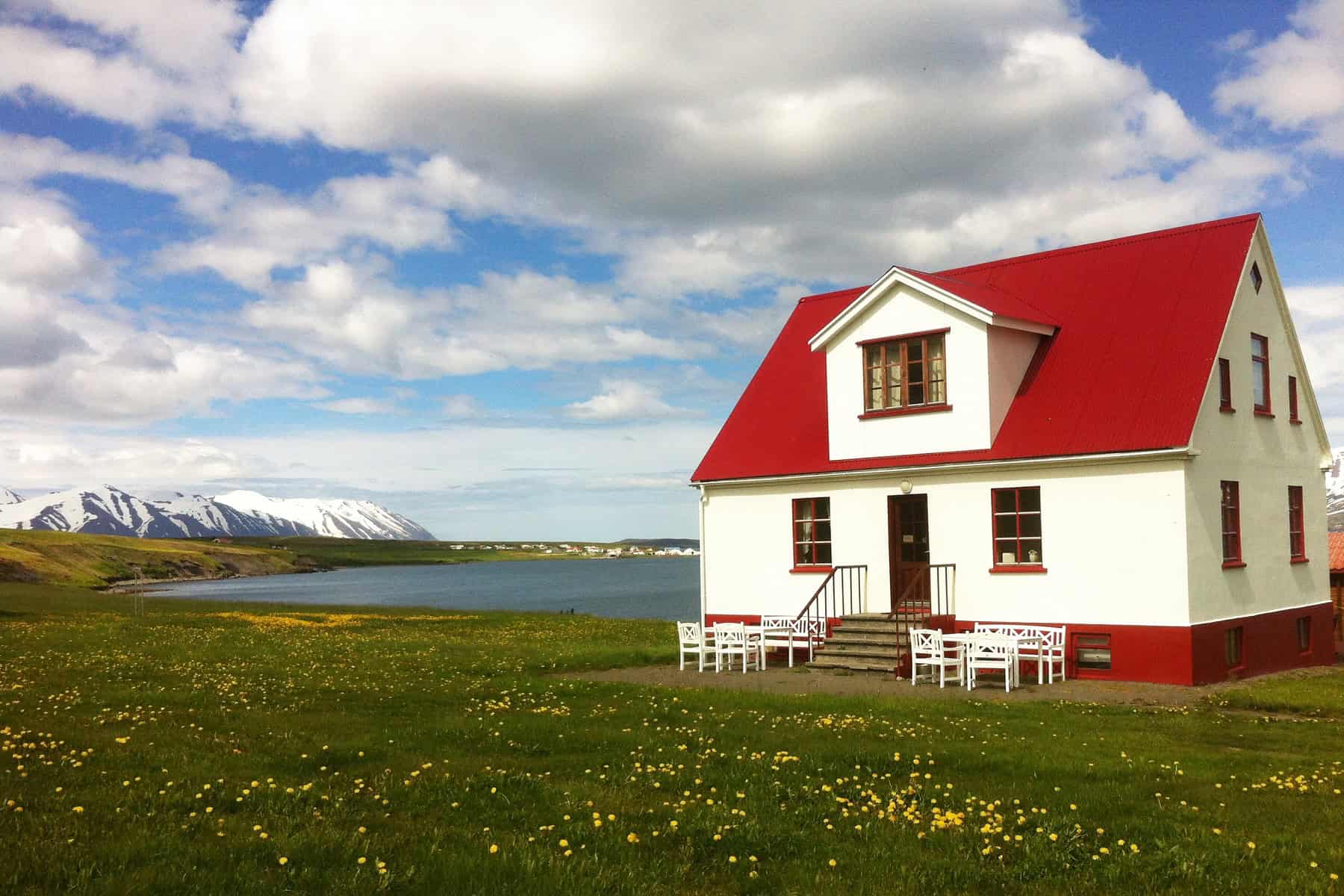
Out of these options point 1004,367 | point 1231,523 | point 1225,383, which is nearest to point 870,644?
point 1004,367

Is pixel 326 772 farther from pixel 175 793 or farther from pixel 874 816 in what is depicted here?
pixel 874 816

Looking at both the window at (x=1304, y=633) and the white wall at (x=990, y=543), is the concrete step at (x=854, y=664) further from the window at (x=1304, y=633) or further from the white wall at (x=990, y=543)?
the window at (x=1304, y=633)

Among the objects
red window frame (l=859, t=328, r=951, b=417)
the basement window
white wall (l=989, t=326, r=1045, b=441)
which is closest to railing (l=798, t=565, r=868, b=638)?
red window frame (l=859, t=328, r=951, b=417)

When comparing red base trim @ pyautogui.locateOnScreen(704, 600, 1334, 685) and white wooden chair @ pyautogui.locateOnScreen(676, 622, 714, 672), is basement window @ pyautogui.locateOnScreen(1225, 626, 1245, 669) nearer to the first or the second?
red base trim @ pyautogui.locateOnScreen(704, 600, 1334, 685)

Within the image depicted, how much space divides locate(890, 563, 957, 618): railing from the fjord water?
152 ft

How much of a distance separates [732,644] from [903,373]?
7.15 m

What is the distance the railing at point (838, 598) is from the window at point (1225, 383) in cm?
816

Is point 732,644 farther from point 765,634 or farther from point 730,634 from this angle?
point 765,634

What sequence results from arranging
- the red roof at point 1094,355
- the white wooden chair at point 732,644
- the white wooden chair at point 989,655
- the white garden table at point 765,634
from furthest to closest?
1. the white garden table at point 765,634
2. the white wooden chair at point 732,644
3. the red roof at point 1094,355
4. the white wooden chair at point 989,655

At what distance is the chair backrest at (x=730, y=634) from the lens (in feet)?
74.8

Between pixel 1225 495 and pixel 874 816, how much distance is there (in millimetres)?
16461

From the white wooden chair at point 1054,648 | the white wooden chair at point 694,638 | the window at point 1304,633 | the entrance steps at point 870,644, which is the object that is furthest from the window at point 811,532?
the window at point 1304,633

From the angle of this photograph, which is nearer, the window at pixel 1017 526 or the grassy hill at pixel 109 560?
the window at pixel 1017 526

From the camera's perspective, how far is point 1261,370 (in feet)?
78.4
